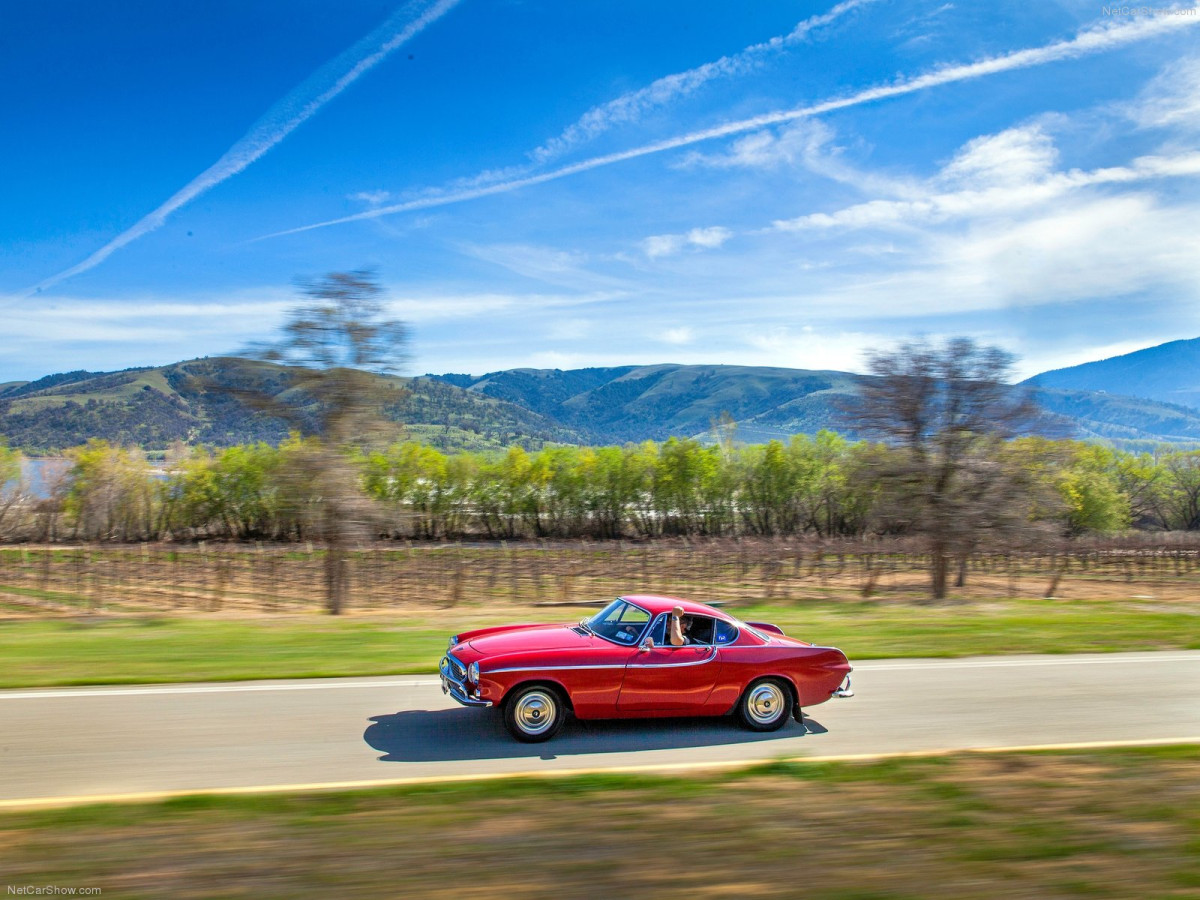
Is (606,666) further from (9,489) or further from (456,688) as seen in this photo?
(9,489)

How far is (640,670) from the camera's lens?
7.53m

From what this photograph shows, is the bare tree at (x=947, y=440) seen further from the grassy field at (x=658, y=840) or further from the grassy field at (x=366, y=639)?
the grassy field at (x=658, y=840)

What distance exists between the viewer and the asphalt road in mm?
6285

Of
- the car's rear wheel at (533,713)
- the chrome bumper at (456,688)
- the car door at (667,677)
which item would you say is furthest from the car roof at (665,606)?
the chrome bumper at (456,688)

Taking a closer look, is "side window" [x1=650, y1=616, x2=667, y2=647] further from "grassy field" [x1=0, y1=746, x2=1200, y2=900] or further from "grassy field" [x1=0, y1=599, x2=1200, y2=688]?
"grassy field" [x1=0, y1=599, x2=1200, y2=688]

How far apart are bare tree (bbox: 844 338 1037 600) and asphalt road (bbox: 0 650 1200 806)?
466 inches

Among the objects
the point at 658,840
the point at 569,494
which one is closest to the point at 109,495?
the point at 569,494

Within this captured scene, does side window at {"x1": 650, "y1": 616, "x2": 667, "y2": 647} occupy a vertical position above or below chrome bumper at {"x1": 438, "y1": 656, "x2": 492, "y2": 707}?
above

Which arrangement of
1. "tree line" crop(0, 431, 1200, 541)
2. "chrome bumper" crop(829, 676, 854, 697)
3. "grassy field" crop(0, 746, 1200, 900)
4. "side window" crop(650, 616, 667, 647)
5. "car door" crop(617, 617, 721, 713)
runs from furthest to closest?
"tree line" crop(0, 431, 1200, 541), "chrome bumper" crop(829, 676, 854, 697), "side window" crop(650, 616, 667, 647), "car door" crop(617, 617, 721, 713), "grassy field" crop(0, 746, 1200, 900)

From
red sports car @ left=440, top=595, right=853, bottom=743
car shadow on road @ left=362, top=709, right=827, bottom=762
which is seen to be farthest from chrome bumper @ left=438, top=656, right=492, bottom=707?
car shadow on road @ left=362, top=709, right=827, bottom=762

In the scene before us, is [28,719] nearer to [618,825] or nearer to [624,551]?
[618,825]

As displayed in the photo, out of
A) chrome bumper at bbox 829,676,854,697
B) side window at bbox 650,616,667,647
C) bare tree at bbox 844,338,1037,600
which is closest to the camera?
side window at bbox 650,616,667,647

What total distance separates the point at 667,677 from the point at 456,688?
6.51 ft

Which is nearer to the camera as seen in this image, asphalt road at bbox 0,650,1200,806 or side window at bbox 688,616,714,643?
asphalt road at bbox 0,650,1200,806
